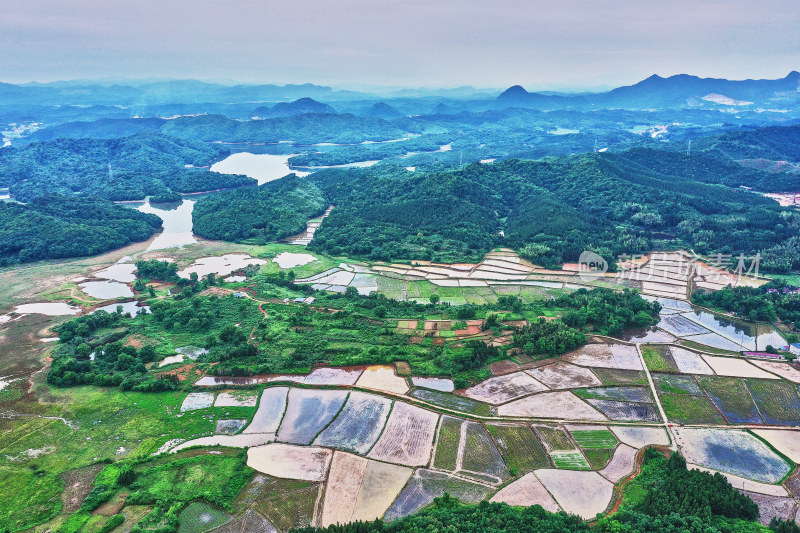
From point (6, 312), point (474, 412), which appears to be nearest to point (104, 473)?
point (474, 412)

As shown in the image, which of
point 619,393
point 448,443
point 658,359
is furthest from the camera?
point 658,359

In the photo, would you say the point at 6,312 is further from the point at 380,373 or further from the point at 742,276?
the point at 742,276

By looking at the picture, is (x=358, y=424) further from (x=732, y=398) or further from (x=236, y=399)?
(x=732, y=398)

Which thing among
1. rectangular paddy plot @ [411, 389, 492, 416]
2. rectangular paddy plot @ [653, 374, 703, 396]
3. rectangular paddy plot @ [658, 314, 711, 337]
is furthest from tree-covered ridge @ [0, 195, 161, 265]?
rectangular paddy plot @ [658, 314, 711, 337]

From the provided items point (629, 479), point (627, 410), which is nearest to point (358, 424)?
point (629, 479)

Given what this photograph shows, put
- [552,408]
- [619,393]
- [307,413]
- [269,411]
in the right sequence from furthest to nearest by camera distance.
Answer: [619,393] < [269,411] < [552,408] < [307,413]

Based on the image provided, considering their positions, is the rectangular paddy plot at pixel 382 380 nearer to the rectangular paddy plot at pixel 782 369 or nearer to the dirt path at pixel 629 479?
the dirt path at pixel 629 479

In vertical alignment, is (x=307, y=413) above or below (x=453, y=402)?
below
